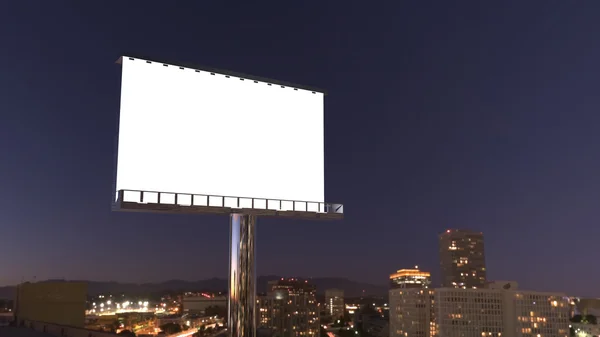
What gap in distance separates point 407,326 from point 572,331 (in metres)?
37.5

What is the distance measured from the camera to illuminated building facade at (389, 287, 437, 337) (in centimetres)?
9350

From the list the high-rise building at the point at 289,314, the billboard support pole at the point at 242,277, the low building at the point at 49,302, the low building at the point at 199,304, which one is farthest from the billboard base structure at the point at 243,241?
the low building at the point at 199,304

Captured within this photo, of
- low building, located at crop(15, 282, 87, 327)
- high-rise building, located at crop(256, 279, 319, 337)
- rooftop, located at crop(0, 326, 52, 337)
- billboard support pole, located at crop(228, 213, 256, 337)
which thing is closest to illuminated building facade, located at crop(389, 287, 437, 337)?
high-rise building, located at crop(256, 279, 319, 337)

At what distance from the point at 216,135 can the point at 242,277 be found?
2.73 metres

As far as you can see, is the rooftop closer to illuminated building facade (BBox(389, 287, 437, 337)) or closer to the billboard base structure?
the billboard base structure

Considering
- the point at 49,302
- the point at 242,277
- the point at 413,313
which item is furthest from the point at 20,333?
the point at 413,313

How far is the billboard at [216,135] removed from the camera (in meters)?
8.95

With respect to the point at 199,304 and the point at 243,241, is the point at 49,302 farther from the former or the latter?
the point at 199,304

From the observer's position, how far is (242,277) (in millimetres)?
9836

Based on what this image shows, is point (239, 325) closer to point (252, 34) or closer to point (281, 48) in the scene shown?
point (252, 34)

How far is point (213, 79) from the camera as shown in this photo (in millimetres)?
9930

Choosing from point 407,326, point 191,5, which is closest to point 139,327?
point 407,326

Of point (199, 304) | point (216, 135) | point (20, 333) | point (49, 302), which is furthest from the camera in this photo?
point (199, 304)

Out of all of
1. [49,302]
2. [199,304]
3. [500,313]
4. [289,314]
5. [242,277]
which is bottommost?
[199,304]
